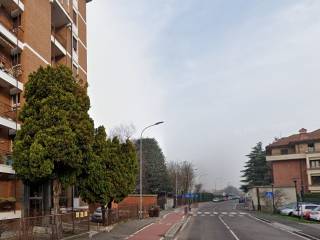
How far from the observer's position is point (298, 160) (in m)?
79.5

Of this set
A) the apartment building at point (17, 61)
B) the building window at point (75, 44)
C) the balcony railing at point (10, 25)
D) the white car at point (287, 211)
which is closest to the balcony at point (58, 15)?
the apartment building at point (17, 61)

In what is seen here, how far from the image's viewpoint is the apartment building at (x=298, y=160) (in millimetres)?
75250

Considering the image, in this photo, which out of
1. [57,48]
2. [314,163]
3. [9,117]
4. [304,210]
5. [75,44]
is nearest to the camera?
[9,117]

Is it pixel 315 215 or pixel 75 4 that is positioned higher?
pixel 75 4

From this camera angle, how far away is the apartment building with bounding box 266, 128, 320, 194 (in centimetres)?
7525

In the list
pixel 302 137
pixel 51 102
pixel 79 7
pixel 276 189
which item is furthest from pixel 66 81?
pixel 302 137

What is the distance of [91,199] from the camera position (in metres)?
29.0

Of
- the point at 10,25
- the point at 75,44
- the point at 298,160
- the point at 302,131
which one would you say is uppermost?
the point at 75,44

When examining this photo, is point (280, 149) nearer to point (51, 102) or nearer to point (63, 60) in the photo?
point (63, 60)

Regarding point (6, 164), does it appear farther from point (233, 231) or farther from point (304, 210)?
point (304, 210)

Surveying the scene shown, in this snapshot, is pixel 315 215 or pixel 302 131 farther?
pixel 302 131

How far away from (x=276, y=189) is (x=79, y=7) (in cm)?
3672

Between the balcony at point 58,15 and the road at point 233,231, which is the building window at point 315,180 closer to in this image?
the road at point 233,231

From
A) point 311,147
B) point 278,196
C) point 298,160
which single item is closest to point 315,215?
point 278,196
